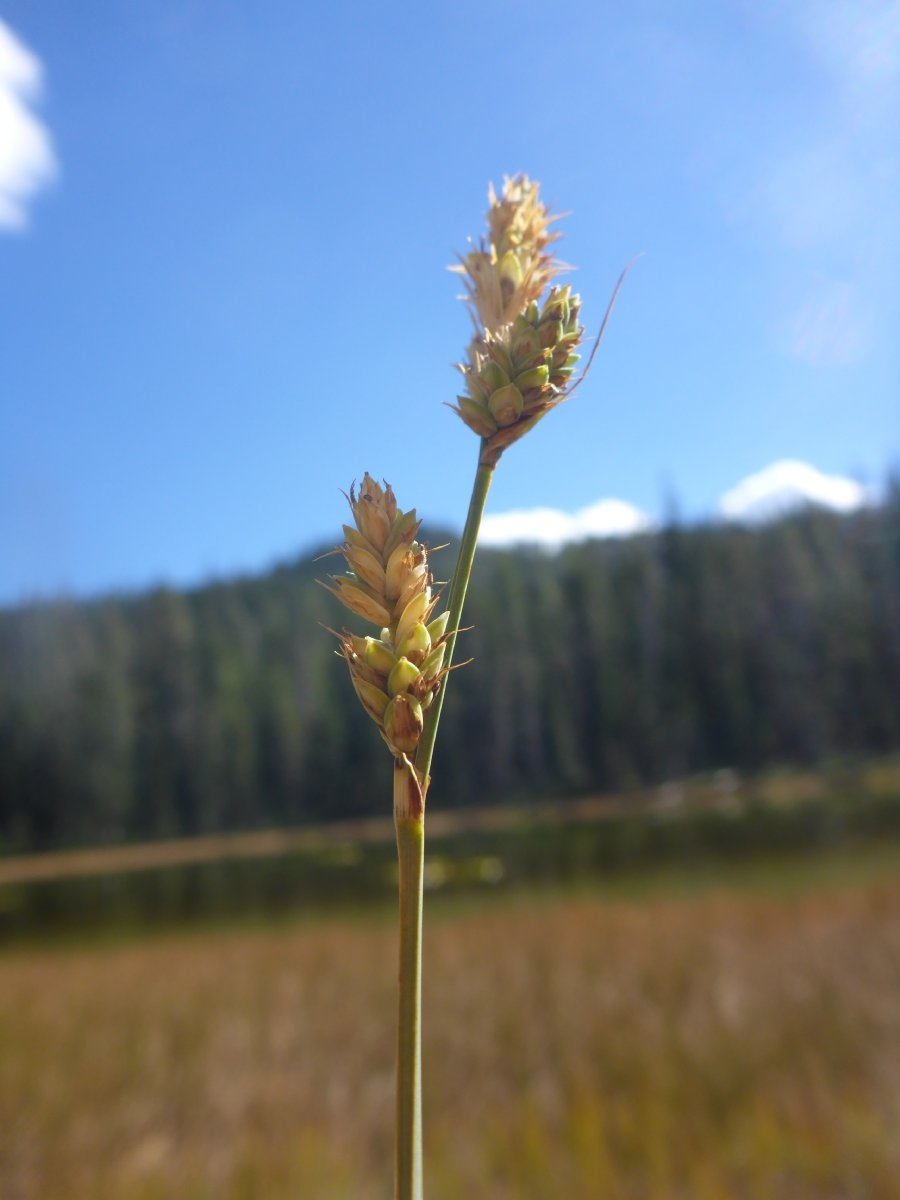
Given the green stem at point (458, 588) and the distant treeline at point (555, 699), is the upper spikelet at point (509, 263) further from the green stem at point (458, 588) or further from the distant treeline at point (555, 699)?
the distant treeline at point (555, 699)

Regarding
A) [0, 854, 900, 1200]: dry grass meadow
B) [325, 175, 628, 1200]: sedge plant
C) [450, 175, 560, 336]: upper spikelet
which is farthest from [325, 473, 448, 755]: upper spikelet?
[0, 854, 900, 1200]: dry grass meadow

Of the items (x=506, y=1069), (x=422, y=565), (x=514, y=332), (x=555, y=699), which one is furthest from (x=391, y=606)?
(x=555, y=699)

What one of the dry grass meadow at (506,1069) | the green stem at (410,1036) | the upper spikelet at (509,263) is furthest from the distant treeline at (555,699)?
the green stem at (410,1036)

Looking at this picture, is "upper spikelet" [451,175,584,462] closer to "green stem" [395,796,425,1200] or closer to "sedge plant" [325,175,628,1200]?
"sedge plant" [325,175,628,1200]

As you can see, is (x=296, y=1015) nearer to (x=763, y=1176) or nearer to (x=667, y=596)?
(x=763, y=1176)

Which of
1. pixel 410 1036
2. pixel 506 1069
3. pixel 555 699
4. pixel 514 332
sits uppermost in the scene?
pixel 555 699

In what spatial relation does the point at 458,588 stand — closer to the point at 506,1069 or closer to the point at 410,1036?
the point at 410,1036
